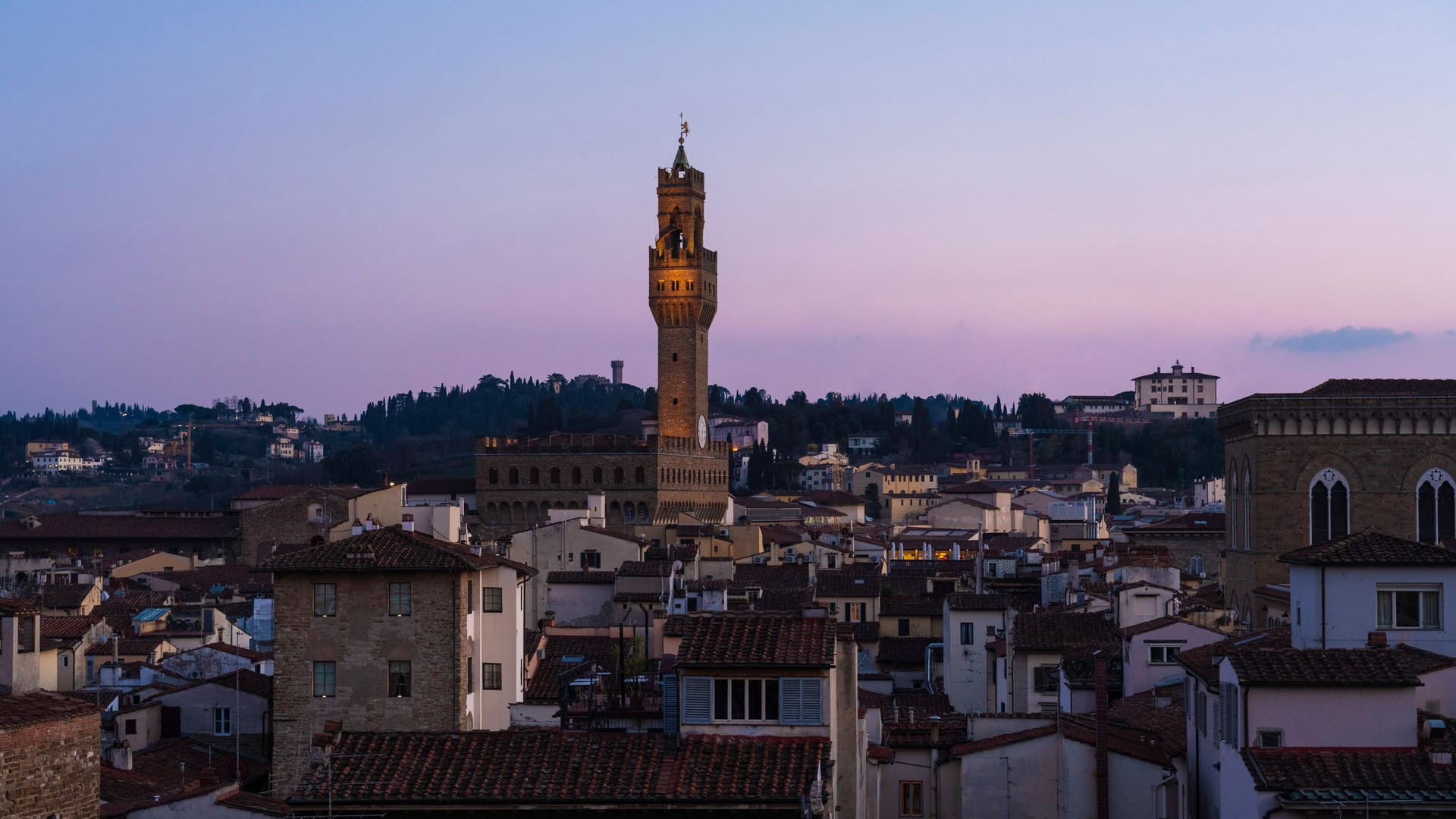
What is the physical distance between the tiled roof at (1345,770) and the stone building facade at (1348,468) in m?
28.9

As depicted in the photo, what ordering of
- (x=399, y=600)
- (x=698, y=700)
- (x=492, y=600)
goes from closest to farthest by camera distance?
(x=698, y=700) → (x=399, y=600) → (x=492, y=600)

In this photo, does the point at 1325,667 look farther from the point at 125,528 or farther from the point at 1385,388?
the point at 125,528

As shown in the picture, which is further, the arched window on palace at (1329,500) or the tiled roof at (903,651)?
the tiled roof at (903,651)

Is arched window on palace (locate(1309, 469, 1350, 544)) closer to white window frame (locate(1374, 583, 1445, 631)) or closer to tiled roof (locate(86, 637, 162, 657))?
white window frame (locate(1374, 583, 1445, 631))

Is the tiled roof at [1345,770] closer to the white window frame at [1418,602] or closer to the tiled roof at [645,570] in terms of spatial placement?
the white window frame at [1418,602]

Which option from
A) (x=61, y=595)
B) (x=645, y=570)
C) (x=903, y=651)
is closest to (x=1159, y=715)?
(x=903, y=651)

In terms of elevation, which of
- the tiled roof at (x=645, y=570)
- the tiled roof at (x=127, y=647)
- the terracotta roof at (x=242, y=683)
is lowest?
the tiled roof at (x=127, y=647)

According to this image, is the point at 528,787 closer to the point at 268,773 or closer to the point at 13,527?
the point at 268,773

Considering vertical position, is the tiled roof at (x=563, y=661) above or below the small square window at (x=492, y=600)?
below

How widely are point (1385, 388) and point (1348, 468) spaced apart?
2860mm

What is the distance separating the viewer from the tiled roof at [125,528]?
96.1 metres

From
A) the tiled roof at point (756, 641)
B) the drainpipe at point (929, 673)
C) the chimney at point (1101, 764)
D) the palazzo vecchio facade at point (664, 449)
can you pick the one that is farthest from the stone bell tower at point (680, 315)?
the tiled roof at point (756, 641)

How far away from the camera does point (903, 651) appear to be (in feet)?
177

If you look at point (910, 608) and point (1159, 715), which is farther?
point (910, 608)
